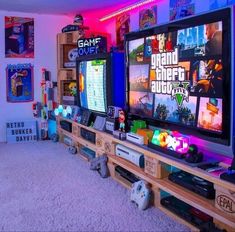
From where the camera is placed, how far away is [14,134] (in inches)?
170

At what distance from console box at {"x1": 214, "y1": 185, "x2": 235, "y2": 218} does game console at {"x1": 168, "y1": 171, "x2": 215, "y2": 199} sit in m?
0.10

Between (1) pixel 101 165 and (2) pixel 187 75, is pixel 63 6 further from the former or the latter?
(2) pixel 187 75

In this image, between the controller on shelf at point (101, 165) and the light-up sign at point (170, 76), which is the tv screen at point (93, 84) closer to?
the controller on shelf at point (101, 165)

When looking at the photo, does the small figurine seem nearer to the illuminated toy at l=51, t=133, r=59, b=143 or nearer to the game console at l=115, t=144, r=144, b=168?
the game console at l=115, t=144, r=144, b=168

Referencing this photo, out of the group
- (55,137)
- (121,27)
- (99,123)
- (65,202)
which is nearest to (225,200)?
(65,202)

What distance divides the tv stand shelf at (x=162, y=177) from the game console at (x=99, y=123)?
5 cm

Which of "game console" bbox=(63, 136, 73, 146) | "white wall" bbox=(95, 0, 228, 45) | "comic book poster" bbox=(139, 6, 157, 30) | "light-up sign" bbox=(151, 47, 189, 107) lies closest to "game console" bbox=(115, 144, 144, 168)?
"light-up sign" bbox=(151, 47, 189, 107)

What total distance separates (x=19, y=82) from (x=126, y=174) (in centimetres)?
257

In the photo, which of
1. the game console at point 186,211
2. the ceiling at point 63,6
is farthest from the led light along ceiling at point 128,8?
the game console at point 186,211

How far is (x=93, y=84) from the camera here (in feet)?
10.6

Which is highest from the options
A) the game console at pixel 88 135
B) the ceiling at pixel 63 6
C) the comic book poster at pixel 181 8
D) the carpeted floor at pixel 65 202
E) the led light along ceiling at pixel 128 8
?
the ceiling at pixel 63 6

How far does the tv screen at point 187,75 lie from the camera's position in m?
1.79

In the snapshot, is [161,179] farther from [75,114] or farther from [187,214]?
[75,114]

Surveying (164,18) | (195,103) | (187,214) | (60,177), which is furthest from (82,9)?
(187,214)
